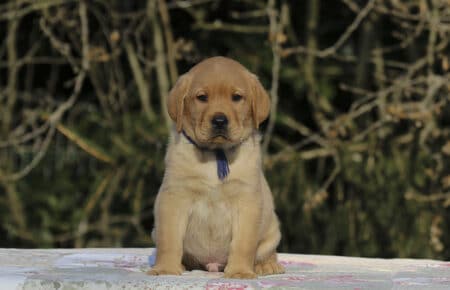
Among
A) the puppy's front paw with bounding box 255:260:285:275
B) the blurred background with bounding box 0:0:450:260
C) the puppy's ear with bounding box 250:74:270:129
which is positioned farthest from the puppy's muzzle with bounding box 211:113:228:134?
the blurred background with bounding box 0:0:450:260

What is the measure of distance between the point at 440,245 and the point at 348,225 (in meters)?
0.80

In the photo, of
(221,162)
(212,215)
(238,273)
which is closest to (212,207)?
(212,215)

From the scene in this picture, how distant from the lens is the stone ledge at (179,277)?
3645 mm

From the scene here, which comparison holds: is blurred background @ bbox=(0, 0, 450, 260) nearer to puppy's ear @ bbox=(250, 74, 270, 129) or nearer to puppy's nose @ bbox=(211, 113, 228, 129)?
puppy's ear @ bbox=(250, 74, 270, 129)

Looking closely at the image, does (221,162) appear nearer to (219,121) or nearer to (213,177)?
(213,177)

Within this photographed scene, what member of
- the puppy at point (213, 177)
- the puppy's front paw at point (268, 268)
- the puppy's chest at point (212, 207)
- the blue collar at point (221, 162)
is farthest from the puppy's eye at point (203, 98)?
the puppy's front paw at point (268, 268)

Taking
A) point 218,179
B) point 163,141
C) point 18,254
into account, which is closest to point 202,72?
point 218,179

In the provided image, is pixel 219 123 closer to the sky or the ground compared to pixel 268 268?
closer to the sky

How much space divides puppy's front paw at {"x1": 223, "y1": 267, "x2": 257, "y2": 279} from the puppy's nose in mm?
528

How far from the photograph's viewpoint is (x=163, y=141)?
7.17 m

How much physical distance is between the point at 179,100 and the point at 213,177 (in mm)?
319

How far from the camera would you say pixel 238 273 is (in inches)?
154

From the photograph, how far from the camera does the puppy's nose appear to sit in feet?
12.8

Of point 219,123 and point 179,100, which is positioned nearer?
point 219,123
